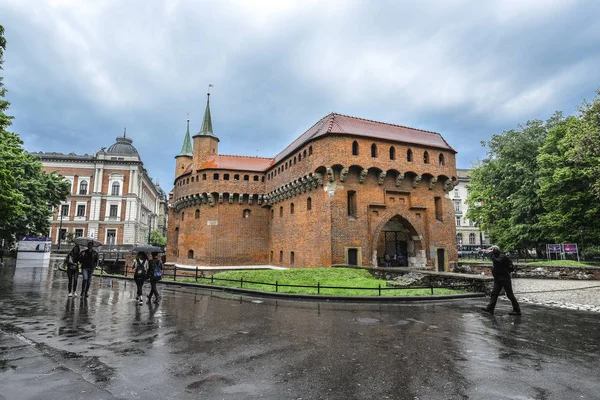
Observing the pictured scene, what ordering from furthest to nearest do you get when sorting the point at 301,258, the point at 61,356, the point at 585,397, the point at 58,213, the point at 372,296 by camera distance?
the point at 58,213 < the point at 301,258 < the point at 372,296 < the point at 61,356 < the point at 585,397

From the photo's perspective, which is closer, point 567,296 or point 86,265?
point 86,265

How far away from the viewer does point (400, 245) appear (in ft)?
85.9

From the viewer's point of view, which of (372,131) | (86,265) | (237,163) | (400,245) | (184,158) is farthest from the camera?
(184,158)

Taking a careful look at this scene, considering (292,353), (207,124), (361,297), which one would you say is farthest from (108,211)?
(292,353)

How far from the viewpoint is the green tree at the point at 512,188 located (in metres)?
31.4

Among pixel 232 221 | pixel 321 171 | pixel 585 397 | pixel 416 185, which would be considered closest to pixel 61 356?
pixel 585 397

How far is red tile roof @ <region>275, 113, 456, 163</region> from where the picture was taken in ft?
78.5

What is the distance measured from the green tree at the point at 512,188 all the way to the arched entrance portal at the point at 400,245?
12490mm

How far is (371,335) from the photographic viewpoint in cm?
716

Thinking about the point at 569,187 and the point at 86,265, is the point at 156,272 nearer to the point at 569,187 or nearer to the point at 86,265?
the point at 86,265

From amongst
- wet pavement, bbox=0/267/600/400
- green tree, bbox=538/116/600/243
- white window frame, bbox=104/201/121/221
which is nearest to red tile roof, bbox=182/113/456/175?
green tree, bbox=538/116/600/243

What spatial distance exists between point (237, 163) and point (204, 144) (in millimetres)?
4806

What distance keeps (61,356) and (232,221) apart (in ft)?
85.1

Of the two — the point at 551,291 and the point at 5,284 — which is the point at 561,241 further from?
the point at 5,284
